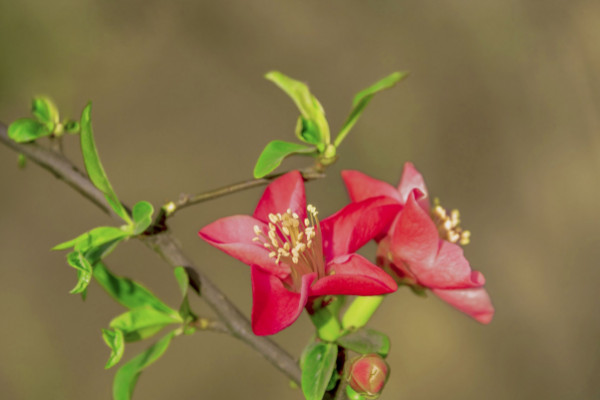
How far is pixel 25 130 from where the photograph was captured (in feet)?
1.22

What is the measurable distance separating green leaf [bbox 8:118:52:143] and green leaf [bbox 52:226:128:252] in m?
0.10

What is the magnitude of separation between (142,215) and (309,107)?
0.40 ft

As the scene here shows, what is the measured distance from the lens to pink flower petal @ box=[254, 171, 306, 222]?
1.07 ft

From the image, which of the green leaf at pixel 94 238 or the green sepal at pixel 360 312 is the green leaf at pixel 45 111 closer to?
the green leaf at pixel 94 238

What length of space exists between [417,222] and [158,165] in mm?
949

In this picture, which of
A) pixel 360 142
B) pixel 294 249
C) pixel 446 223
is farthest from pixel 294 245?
pixel 360 142

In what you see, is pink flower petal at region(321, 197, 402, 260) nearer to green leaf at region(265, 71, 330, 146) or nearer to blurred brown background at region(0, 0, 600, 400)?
green leaf at region(265, 71, 330, 146)

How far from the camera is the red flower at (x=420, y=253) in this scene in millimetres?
317

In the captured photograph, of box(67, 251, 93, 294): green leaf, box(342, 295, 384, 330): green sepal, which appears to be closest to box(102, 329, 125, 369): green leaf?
box(67, 251, 93, 294): green leaf

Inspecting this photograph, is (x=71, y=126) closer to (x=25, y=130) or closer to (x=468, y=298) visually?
(x=25, y=130)

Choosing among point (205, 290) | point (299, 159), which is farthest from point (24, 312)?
point (205, 290)

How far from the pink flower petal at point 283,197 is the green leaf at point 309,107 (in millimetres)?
35

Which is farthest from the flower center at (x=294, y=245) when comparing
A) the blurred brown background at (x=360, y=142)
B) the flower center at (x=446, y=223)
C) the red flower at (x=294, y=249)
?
the blurred brown background at (x=360, y=142)

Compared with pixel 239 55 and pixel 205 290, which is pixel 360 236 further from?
pixel 239 55
